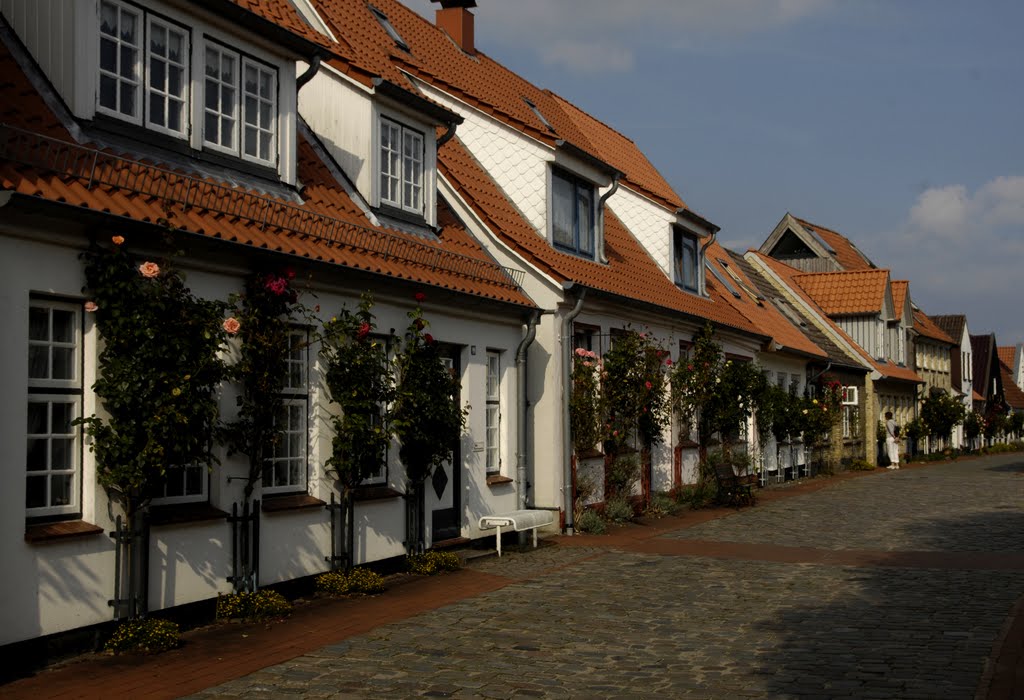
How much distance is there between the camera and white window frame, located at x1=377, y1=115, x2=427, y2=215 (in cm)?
1413

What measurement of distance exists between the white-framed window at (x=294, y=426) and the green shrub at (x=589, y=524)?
6.61 metres

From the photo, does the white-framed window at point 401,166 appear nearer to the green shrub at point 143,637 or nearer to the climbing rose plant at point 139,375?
the climbing rose plant at point 139,375

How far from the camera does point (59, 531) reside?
26.7ft

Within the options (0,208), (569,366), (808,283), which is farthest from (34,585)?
(808,283)

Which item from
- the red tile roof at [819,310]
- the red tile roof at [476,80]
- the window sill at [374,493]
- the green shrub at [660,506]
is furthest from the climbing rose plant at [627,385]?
the red tile roof at [819,310]

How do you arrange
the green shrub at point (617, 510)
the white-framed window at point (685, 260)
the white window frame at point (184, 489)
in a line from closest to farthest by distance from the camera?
the white window frame at point (184, 489), the green shrub at point (617, 510), the white-framed window at point (685, 260)

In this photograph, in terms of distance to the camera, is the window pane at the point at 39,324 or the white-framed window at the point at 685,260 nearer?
the window pane at the point at 39,324

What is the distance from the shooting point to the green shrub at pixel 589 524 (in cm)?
1705

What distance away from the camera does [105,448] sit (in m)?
8.40

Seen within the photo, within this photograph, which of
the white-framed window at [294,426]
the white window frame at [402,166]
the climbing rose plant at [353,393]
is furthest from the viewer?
the white window frame at [402,166]

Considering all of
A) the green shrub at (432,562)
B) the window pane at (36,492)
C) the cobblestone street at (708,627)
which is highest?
the window pane at (36,492)

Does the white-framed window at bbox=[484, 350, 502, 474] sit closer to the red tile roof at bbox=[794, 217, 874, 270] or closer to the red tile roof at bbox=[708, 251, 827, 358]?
the red tile roof at bbox=[708, 251, 827, 358]

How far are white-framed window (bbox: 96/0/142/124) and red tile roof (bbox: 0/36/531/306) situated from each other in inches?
23.3

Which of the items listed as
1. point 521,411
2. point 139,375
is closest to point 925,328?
point 521,411
